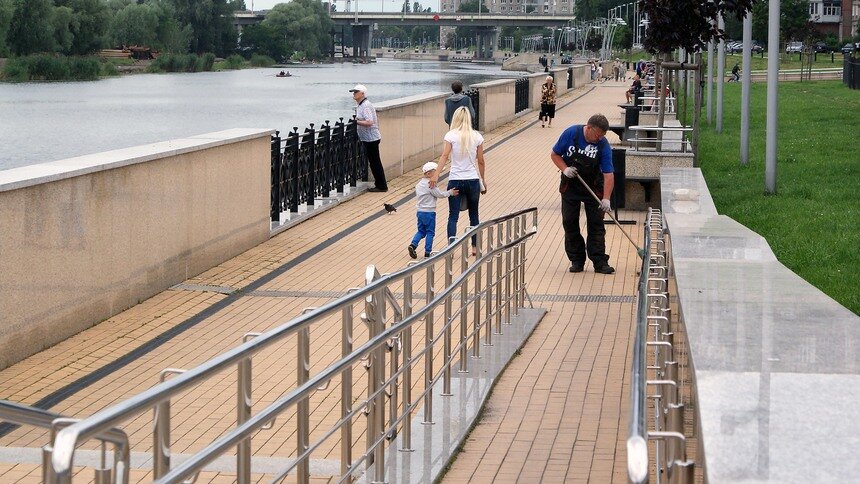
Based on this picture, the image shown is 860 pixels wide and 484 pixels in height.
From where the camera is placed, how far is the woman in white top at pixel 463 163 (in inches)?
516

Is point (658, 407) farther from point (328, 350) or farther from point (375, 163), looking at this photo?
point (375, 163)

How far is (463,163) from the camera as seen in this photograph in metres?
13.2

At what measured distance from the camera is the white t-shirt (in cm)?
1310

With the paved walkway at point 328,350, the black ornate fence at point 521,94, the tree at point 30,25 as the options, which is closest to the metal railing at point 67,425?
the paved walkway at point 328,350

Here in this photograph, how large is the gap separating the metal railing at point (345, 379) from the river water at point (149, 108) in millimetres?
35038

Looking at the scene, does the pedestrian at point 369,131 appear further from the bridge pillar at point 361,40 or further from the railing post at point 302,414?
the bridge pillar at point 361,40

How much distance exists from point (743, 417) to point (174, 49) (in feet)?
341

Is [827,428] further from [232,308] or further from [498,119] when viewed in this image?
[498,119]

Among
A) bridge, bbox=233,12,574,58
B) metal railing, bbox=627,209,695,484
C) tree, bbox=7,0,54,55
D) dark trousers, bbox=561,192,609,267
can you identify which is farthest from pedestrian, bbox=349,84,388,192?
bridge, bbox=233,12,574,58

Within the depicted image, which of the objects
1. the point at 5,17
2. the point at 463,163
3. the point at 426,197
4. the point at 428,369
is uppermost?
the point at 5,17

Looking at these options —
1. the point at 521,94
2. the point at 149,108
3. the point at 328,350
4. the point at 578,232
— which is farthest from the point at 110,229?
the point at 149,108

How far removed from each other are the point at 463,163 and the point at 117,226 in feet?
12.9

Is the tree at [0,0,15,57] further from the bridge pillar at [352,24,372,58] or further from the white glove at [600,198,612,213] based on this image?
the bridge pillar at [352,24,372,58]

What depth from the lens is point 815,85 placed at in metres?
56.2
